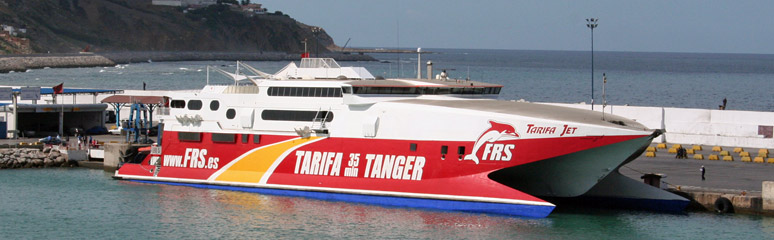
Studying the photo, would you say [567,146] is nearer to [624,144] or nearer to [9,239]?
[624,144]

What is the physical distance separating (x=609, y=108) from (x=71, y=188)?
2896cm

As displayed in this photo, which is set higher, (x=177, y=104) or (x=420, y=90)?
(x=420, y=90)

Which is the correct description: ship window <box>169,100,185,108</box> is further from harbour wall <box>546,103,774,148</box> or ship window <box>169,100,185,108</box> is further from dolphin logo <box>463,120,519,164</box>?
harbour wall <box>546,103,774,148</box>

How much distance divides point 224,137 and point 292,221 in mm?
6530

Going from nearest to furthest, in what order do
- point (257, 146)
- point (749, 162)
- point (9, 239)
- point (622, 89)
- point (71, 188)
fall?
1. point (9, 239)
2. point (257, 146)
3. point (71, 188)
4. point (749, 162)
5. point (622, 89)

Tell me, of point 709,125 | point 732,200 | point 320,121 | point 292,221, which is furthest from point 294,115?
point 709,125

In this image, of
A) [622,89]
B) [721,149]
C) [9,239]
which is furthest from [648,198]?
[622,89]

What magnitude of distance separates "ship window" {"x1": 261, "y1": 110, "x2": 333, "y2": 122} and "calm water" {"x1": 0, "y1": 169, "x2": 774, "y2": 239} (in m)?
2.80

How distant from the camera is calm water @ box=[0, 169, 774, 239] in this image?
29734mm

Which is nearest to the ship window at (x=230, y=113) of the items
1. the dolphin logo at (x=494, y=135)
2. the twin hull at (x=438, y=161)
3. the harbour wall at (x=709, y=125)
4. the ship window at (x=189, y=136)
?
the twin hull at (x=438, y=161)

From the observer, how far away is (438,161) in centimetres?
3216

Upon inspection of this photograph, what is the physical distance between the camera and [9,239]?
29.6 metres

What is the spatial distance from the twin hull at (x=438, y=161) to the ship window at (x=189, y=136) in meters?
0.59

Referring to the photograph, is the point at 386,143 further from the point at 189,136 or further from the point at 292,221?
the point at 189,136
